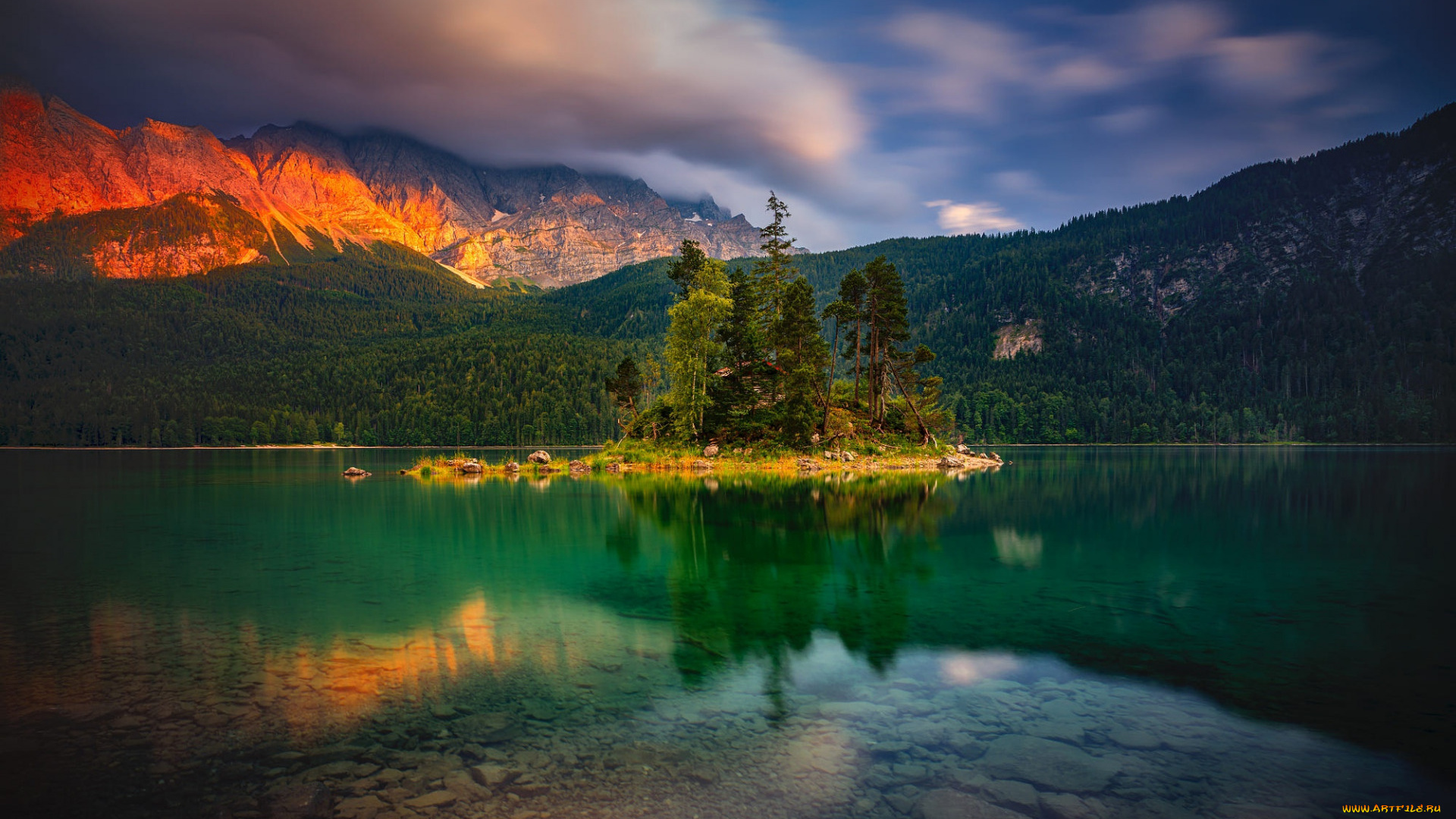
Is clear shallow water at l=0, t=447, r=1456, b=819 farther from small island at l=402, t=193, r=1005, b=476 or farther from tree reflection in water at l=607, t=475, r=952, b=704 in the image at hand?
small island at l=402, t=193, r=1005, b=476

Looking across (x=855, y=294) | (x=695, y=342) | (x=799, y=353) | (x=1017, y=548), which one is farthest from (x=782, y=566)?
(x=855, y=294)

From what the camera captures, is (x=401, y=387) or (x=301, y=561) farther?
(x=401, y=387)

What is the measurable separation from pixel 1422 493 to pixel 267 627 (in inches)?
2362

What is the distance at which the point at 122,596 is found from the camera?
18422 millimetres

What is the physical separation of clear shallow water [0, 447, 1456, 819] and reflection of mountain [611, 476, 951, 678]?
0.16 meters

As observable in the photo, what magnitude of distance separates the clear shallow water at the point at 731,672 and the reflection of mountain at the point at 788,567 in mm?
160

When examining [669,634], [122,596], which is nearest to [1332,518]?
[669,634]

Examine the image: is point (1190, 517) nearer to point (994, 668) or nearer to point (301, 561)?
point (994, 668)

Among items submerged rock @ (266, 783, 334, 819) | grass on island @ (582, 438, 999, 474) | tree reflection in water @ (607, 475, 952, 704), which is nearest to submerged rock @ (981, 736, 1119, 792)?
tree reflection in water @ (607, 475, 952, 704)

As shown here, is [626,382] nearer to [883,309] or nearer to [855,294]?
[855,294]

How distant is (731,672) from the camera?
12461mm

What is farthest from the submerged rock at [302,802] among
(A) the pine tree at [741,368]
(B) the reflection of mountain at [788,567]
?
(A) the pine tree at [741,368]

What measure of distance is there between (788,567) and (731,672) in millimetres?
9509

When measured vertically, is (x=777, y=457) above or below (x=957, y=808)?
above
